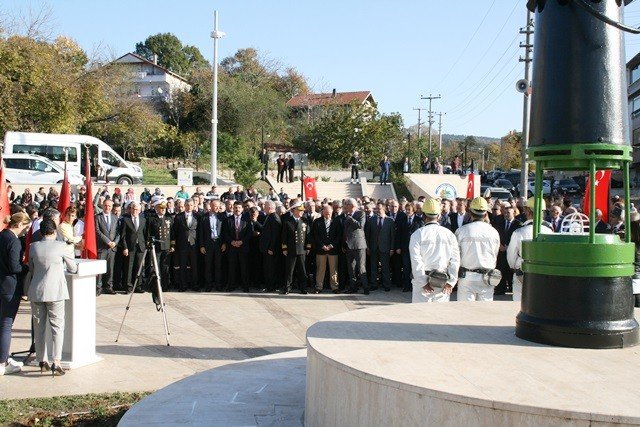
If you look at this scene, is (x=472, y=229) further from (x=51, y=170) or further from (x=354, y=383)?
(x=51, y=170)

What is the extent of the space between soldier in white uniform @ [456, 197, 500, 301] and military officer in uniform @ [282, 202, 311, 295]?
7.14 metres

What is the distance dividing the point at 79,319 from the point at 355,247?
8005 mm

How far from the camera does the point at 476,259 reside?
32.9ft

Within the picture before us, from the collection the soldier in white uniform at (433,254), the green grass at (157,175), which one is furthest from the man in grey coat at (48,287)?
the green grass at (157,175)

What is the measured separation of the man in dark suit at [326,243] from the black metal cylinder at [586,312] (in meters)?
11.0

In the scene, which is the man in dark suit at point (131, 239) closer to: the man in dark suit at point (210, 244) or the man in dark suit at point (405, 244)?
the man in dark suit at point (210, 244)

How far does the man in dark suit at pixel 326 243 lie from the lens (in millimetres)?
17109

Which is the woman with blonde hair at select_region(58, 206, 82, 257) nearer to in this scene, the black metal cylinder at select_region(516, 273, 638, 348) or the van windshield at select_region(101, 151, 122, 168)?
the black metal cylinder at select_region(516, 273, 638, 348)

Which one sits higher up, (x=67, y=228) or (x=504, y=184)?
(x=504, y=184)

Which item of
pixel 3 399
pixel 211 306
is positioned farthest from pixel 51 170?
pixel 3 399

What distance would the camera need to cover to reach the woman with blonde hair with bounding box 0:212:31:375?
31.1ft

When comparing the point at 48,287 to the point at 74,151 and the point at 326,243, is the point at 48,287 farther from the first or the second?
the point at 74,151

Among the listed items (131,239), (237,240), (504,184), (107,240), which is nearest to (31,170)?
(131,239)

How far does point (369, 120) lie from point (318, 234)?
4182 cm
